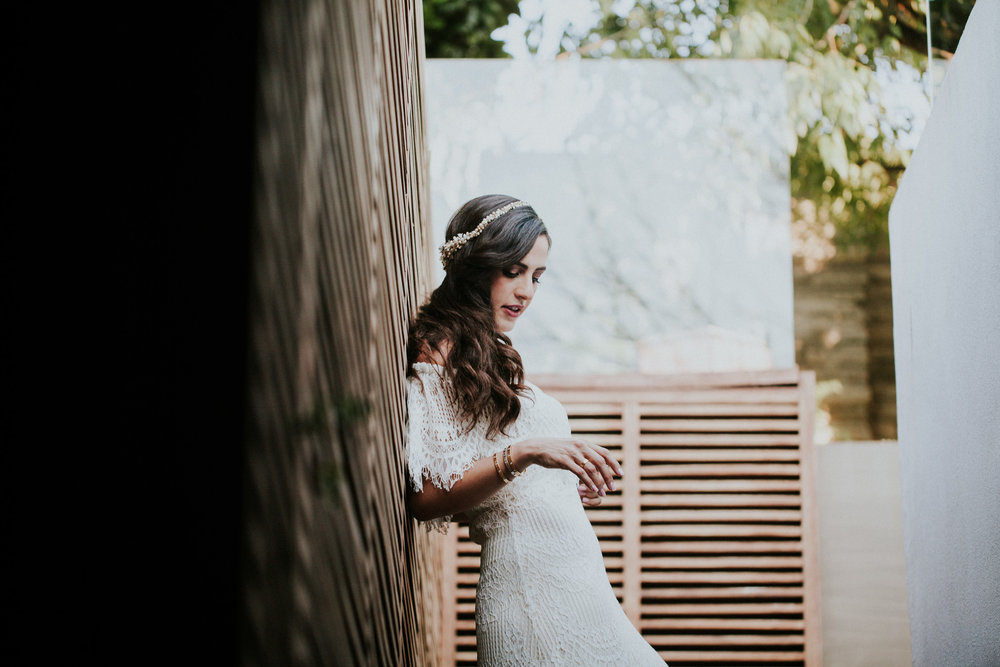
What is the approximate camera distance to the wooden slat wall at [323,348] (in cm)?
105

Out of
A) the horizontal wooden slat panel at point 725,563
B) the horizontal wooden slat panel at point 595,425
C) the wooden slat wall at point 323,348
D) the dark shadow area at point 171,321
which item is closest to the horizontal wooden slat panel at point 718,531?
the horizontal wooden slat panel at point 725,563

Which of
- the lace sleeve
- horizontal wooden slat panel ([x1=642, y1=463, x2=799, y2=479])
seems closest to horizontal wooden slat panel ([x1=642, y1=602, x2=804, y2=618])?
horizontal wooden slat panel ([x1=642, y1=463, x2=799, y2=479])

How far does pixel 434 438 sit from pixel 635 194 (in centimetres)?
372

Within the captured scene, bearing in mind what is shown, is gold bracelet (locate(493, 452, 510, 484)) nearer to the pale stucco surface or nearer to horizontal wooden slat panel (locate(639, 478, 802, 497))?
horizontal wooden slat panel (locate(639, 478, 802, 497))

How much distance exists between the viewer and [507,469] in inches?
89.0

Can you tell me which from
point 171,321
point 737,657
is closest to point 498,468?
point 171,321

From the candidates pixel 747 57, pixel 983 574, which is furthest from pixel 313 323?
pixel 747 57

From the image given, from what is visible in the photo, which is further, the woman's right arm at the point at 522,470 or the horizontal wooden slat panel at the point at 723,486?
the horizontal wooden slat panel at the point at 723,486

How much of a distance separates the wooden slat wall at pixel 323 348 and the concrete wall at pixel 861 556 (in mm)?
3090

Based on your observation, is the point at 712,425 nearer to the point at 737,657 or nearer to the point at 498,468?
the point at 737,657

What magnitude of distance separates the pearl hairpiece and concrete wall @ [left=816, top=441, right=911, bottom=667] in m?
2.67

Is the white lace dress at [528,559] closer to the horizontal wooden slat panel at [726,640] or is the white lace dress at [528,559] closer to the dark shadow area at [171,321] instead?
the dark shadow area at [171,321]

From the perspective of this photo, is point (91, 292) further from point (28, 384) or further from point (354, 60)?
point (354, 60)

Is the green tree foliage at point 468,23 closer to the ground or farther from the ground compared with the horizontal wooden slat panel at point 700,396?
farther from the ground
